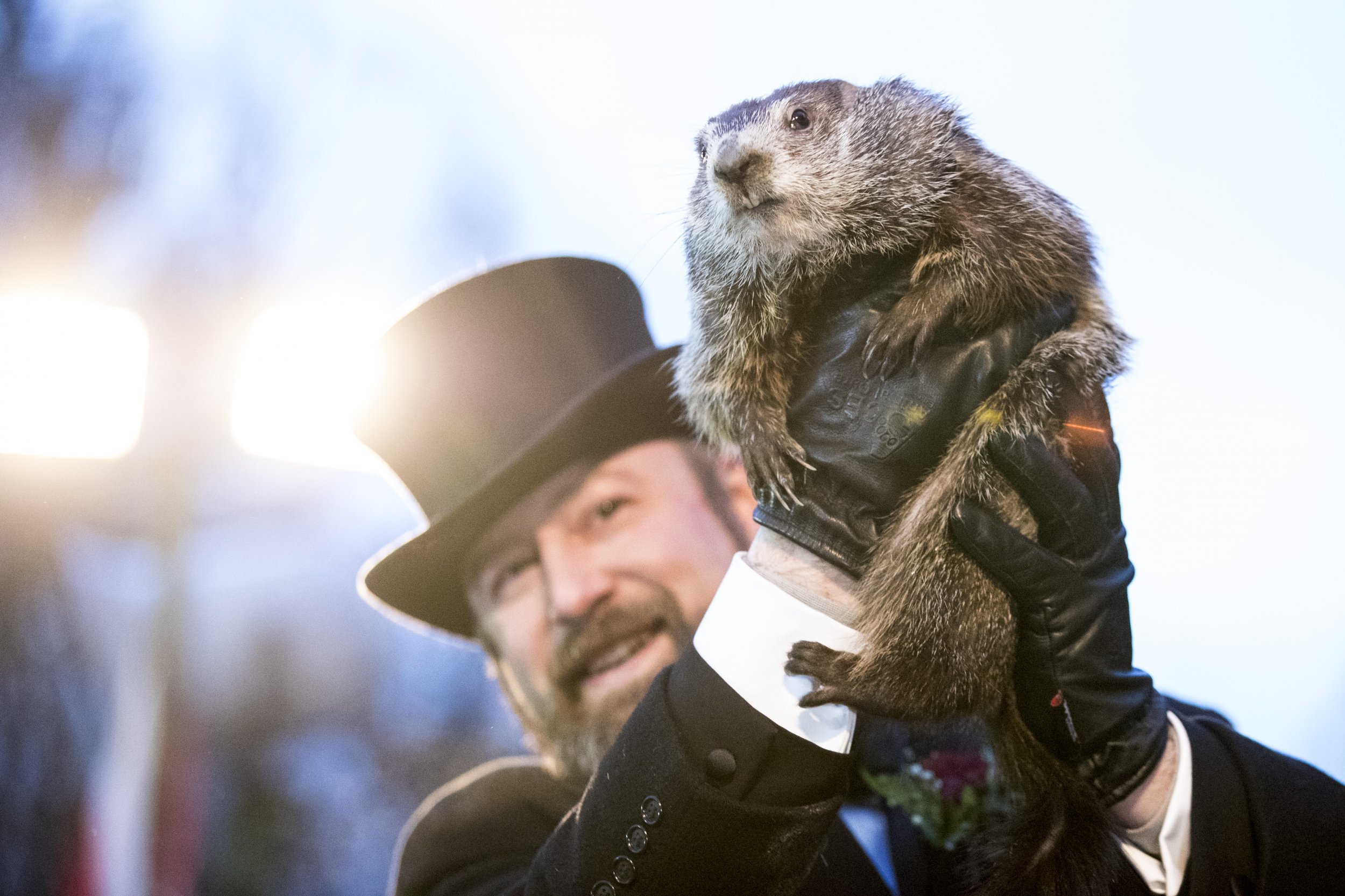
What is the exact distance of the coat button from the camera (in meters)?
1.06

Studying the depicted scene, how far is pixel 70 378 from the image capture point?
246 centimetres

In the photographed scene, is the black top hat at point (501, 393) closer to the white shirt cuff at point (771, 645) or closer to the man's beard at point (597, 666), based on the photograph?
the man's beard at point (597, 666)

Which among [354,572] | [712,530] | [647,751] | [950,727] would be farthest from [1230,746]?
[354,572]

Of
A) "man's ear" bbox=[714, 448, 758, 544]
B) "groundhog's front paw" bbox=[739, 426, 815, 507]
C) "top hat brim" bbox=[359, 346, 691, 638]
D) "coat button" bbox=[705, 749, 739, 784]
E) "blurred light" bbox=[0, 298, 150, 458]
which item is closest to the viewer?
"coat button" bbox=[705, 749, 739, 784]

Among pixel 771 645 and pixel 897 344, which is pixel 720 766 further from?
pixel 897 344

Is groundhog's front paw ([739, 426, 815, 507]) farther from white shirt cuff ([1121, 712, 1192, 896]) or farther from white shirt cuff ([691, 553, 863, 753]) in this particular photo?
white shirt cuff ([1121, 712, 1192, 896])

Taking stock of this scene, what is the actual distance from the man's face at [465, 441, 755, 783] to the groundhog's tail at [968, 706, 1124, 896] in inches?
36.2

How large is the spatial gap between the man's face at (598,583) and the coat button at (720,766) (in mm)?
877

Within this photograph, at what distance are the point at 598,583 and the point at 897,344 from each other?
108 cm

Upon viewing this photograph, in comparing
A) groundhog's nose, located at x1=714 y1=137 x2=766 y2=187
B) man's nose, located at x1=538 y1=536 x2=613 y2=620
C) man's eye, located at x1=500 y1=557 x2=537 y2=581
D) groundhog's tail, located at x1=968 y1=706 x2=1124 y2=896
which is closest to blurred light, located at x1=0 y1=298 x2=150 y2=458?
man's eye, located at x1=500 y1=557 x2=537 y2=581

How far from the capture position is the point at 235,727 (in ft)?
9.43

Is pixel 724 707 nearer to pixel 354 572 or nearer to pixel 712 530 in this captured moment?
pixel 712 530

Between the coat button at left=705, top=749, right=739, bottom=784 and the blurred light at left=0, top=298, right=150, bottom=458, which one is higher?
the blurred light at left=0, top=298, right=150, bottom=458

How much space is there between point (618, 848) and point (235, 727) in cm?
255
